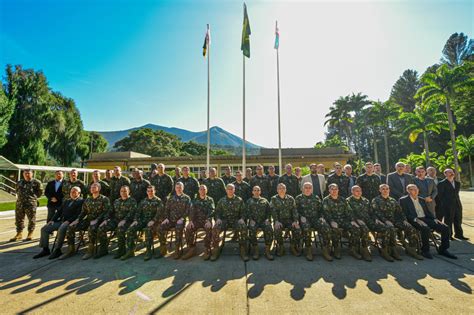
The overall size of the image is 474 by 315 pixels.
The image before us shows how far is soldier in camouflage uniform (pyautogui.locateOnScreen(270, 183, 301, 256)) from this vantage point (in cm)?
472

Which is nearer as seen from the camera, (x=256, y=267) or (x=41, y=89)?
(x=256, y=267)

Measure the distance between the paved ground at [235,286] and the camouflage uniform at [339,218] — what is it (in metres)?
0.37

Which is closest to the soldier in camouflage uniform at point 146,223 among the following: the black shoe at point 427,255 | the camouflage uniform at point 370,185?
the camouflage uniform at point 370,185

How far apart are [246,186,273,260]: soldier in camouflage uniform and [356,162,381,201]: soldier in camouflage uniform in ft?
9.08

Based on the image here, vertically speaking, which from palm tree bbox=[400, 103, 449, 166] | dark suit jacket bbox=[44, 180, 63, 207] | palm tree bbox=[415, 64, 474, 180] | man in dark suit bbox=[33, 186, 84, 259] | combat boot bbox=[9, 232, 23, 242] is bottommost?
combat boot bbox=[9, 232, 23, 242]

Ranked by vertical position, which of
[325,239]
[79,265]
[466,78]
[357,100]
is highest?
[357,100]

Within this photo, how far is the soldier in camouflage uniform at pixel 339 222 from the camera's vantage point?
15.1ft

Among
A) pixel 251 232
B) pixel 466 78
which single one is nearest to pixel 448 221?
pixel 251 232

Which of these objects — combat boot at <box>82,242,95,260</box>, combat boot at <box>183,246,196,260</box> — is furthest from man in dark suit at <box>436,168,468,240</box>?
combat boot at <box>82,242,95,260</box>

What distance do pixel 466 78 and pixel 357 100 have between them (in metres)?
20.1

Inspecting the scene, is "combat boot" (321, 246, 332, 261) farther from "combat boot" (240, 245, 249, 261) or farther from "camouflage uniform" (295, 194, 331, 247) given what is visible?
"combat boot" (240, 245, 249, 261)

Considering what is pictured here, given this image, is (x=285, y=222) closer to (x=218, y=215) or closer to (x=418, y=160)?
(x=218, y=215)

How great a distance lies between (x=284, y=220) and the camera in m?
4.98

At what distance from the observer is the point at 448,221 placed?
565 cm
